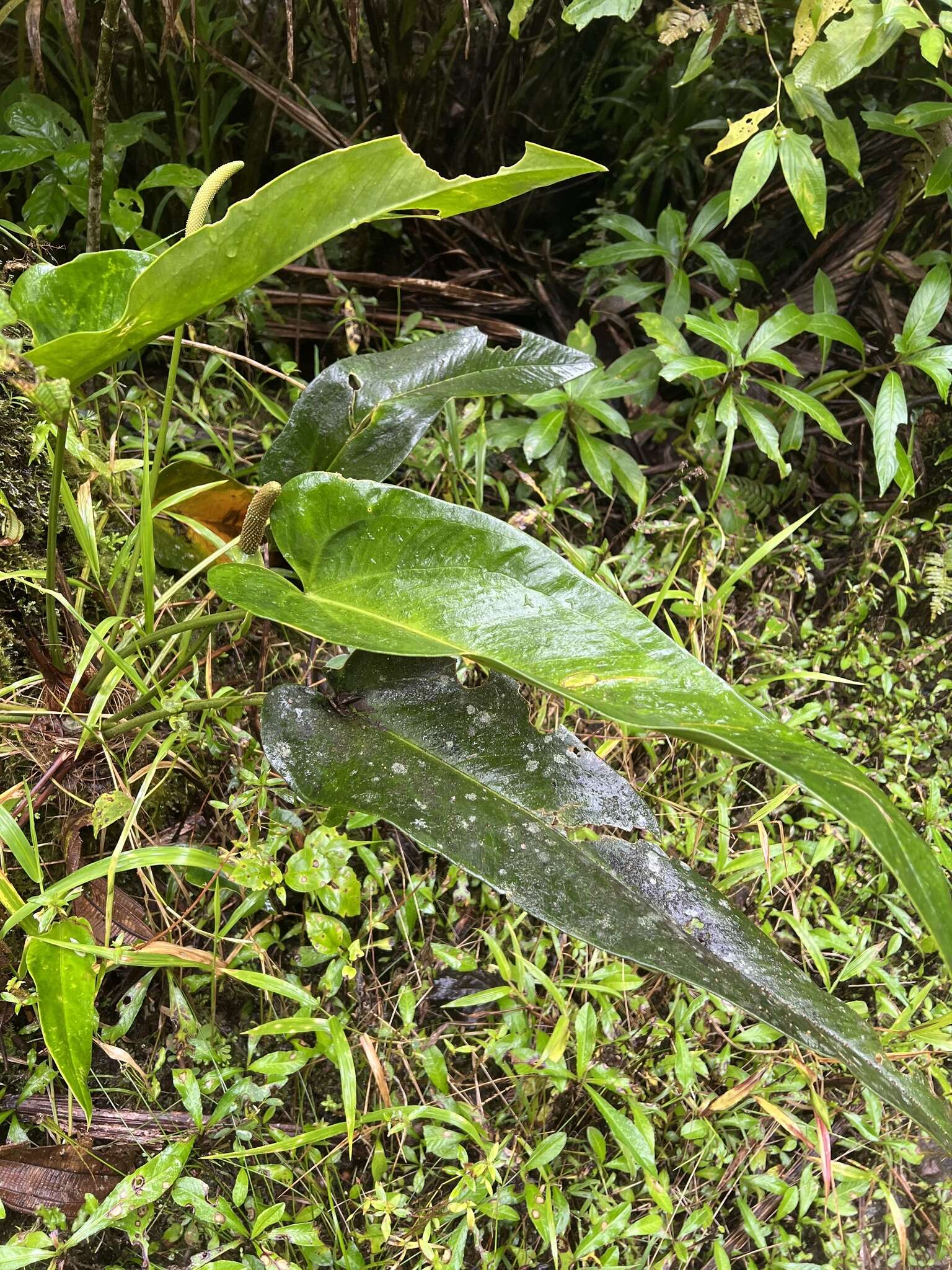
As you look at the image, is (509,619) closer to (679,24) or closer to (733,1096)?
(733,1096)

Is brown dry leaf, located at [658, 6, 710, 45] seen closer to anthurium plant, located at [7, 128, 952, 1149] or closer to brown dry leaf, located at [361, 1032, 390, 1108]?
anthurium plant, located at [7, 128, 952, 1149]

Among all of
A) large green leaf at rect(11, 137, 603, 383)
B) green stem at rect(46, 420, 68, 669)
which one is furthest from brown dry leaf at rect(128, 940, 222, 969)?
large green leaf at rect(11, 137, 603, 383)

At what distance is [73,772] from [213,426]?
0.63 m

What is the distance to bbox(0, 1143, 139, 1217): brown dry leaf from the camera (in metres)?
0.78

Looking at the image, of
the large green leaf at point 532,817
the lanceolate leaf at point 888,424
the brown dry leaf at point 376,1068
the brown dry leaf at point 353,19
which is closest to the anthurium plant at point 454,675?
the large green leaf at point 532,817

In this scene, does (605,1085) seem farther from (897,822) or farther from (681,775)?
(897,822)

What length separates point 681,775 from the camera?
121 centimetres

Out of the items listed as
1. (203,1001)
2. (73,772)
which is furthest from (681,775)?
(73,772)

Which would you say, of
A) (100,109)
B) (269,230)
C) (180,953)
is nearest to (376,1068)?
(180,953)

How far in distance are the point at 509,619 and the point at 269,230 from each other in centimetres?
34

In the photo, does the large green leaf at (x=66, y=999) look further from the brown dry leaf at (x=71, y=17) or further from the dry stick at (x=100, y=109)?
the brown dry leaf at (x=71, y=17)

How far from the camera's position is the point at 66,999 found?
68 centimetres

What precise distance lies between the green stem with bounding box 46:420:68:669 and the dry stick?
0.33 meters

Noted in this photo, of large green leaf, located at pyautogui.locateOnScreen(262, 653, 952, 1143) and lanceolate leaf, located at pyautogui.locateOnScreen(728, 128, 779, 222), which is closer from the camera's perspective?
large green leaf, located at pyautogui.locateOnScreen(262, 653, 952, 1143)
